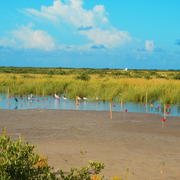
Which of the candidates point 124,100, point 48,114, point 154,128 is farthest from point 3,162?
point 124,100

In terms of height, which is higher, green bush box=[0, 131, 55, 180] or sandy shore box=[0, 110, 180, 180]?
green bush box=[0, 131, 55, 180]

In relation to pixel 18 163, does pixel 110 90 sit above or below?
above

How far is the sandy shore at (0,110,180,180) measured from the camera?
7.28m

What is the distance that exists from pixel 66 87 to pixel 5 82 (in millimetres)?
6206

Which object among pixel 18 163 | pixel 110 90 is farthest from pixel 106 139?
pixel 110 90

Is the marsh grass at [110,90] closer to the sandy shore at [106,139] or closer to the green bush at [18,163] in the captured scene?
the sandy shore at [106,139]

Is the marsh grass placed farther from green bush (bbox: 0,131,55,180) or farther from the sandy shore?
green bush (bbox: 0,131,55,180)

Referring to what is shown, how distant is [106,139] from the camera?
33.3 ft

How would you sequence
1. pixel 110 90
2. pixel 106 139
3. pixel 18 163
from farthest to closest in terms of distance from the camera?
pixel 110 90, pixel 106 139, pixel 18 163

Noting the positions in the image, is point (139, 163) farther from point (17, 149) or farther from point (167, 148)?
point (17, 149)

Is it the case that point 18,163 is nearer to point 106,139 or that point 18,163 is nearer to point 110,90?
point 106,139

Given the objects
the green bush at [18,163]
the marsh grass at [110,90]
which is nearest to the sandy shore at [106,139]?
the green bush at [18,163]

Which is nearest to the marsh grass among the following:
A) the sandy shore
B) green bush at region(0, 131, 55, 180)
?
the sandy shore

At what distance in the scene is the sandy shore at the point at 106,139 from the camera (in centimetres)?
728
